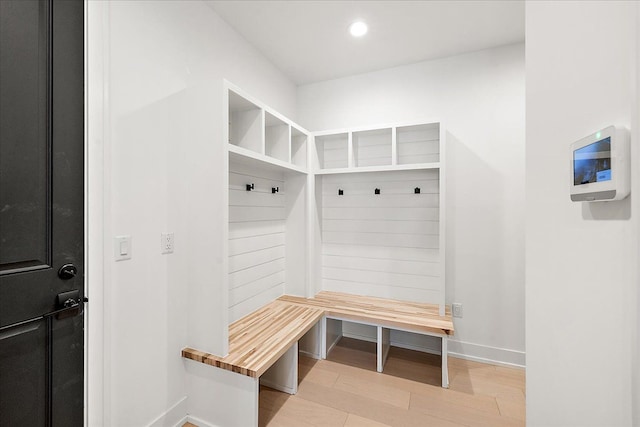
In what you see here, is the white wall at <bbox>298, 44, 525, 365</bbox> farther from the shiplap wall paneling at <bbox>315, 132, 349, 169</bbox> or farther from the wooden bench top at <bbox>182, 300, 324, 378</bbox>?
the wooden bench top at <bbox>182, 300, 324, 378</bbox>

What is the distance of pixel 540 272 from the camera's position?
26.7 inches

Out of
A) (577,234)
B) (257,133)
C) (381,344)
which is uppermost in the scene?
(257,133)

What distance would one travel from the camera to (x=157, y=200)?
160 cm

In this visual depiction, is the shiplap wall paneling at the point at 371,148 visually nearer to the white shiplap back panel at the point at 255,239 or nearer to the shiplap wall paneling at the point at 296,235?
the shiplap wall paneling at the point at 296,235

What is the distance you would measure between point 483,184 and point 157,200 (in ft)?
8.69

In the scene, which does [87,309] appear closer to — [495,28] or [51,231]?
[51,231]

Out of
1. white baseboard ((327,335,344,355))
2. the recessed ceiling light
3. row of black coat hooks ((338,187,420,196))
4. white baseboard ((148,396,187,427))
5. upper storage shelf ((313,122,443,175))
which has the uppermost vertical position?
the recessed ceiling light

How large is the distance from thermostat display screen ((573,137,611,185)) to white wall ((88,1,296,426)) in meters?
1.55

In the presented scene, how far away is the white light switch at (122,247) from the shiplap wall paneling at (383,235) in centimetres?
192

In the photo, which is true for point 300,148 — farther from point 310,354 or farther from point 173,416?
point 173,416

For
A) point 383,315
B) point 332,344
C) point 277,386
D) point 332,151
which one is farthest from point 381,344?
point 332,151

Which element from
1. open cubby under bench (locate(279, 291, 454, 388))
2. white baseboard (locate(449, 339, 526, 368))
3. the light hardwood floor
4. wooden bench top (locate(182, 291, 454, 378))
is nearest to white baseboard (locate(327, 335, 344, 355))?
open cubby under bench (locate(279, 291, 454, 388))

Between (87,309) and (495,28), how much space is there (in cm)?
336

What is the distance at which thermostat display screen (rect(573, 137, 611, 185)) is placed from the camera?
0.52 metres
